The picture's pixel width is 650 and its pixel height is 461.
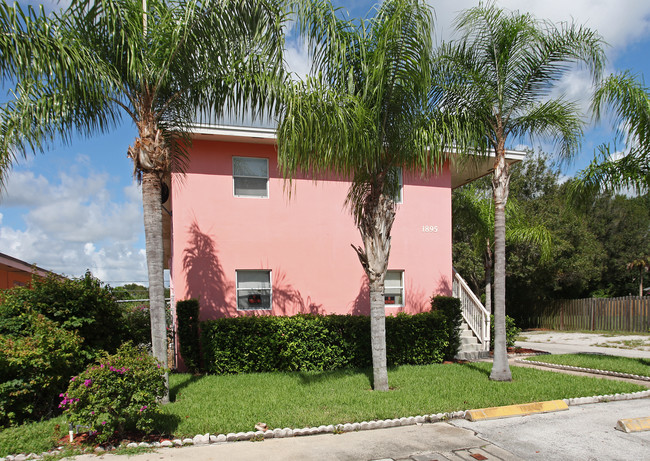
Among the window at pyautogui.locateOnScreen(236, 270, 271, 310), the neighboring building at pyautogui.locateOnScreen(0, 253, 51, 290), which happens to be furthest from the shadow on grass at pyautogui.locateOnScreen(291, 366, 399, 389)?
the neighboring building at pyautogui.locateOnScreen(0, 253, 51, 290)

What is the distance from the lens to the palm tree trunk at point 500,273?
9.19 metres

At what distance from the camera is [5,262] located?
14773mm

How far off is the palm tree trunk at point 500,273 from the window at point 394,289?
4291 mm

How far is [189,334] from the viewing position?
10742 mm

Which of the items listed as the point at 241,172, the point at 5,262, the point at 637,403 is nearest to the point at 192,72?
the point at 241,172

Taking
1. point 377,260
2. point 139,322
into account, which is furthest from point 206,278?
point 377,260

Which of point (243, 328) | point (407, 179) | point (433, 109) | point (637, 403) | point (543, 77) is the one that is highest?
point (543, 77)

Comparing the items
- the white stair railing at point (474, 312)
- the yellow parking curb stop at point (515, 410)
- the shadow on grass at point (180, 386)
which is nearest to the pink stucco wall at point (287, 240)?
the white stair railing at point (474, 312)

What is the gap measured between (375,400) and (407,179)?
7840mm

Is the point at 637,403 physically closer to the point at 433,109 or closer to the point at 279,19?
the point at 433,109

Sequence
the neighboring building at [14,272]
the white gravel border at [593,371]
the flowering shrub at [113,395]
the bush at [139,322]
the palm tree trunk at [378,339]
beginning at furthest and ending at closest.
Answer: the neighboring building at [14,272]
the bush at [139,322]
the white gravel border at [593,371]
the palm tree trunk at [378,339]
the flowering shrub at [113,395]

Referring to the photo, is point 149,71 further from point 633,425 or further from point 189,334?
point 633,425

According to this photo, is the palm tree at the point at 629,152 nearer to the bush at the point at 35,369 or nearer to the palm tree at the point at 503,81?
the palm tree at the point at 503,81

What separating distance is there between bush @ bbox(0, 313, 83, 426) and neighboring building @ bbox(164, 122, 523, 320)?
4.34m
